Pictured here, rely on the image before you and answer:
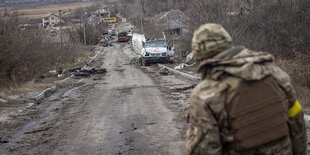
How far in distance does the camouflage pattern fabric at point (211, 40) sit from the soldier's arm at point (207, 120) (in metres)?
0.27

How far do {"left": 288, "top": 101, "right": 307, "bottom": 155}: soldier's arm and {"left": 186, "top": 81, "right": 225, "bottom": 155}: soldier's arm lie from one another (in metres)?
0.58

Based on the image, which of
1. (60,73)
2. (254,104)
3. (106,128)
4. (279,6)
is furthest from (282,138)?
(60,73)

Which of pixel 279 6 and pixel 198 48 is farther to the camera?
pixel 279 6

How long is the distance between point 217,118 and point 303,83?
9.56 metres

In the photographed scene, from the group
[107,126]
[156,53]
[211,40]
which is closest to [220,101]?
[211,40]

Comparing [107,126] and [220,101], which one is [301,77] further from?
[220,101]

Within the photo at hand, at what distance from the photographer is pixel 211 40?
246cm

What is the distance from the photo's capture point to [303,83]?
11055mm

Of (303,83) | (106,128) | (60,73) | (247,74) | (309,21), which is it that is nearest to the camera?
(247,74)

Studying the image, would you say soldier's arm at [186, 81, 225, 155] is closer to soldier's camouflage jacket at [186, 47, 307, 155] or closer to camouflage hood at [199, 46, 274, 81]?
soldier's camouflage jacket at [186, 47, 307, 155]

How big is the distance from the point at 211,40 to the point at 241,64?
28cm

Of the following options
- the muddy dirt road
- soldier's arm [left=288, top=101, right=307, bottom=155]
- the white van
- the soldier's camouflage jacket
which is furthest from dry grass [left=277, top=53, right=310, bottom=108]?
the white van

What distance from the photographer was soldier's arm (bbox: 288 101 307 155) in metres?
2.59

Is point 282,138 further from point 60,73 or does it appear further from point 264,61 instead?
point 60,73
